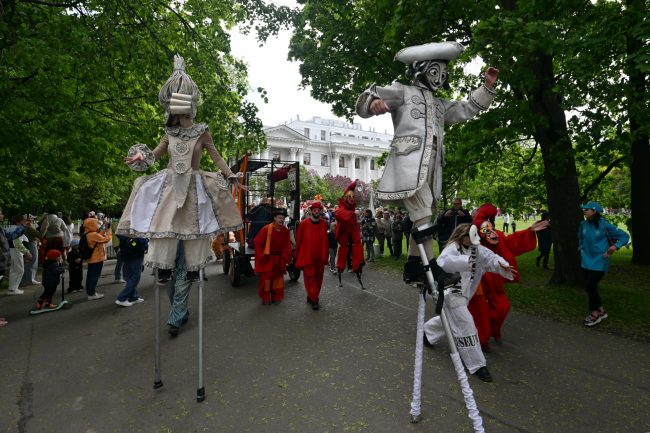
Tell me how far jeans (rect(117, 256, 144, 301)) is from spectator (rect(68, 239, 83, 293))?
1.45m

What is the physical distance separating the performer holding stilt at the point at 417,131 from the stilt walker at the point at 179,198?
1561 millimetres

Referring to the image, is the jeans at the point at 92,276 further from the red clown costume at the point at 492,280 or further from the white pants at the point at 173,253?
the red clown costume at the point at 492,280

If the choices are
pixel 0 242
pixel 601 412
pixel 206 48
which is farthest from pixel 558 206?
pixel 0 242

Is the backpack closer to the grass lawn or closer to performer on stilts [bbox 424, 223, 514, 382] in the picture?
performer on stilts [bbox 424, 223, 514, 382]

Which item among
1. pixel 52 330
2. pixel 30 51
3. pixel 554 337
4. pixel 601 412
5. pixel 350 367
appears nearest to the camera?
pixel 601 412

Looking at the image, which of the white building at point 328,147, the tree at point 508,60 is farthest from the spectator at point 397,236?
the white building at point 328,147

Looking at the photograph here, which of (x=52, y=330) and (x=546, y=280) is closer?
(x=52, y=330)

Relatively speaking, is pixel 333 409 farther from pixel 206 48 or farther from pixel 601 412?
pixel 206 48

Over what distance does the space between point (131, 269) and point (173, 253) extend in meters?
4.35

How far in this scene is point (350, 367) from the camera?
154 inches

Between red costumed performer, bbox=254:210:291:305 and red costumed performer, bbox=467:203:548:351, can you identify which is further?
red costumed performer, bbox=254:210:291:305

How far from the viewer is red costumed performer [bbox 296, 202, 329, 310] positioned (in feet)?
21.6

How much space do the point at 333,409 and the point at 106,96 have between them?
922 centimetres

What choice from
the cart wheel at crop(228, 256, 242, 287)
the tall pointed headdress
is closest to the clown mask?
the tall pointed headdress
